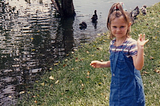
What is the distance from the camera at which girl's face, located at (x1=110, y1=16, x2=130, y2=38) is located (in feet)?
7.40

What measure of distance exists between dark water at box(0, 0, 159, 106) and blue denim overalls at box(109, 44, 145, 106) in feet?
10.1

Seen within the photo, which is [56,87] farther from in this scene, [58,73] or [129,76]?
[129,76]

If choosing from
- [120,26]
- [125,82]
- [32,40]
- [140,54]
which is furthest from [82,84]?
[32,40]

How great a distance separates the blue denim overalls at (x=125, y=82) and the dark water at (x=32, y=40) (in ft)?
10.1

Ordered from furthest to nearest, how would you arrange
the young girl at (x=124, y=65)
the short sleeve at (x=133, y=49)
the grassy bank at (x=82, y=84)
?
the grassy bank at (x=82, y=84)
the young girl at (x=124, y=65)
the short sleeve at (x=133, y=49)

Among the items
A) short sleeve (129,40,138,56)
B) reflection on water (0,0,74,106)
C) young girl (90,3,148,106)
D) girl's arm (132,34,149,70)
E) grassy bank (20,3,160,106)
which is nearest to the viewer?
girl's arm (132,34,149,70)

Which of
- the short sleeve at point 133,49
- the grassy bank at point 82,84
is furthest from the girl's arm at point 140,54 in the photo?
the grassy bank at point 82,84

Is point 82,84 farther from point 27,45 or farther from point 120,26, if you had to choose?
point 27,45

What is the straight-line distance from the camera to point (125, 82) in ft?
7.55

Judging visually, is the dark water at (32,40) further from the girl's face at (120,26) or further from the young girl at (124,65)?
the girl's face at (120,26)

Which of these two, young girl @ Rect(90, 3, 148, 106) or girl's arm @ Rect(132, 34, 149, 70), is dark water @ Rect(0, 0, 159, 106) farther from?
girl's arm @ Rect(132, 34, 149, 70)

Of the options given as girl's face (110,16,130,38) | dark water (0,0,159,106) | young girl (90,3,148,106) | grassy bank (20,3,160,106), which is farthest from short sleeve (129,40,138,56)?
dark water (0,0,159,106)

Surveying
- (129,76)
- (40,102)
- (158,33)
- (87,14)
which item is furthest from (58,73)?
(87,14)

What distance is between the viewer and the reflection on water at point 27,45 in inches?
220
